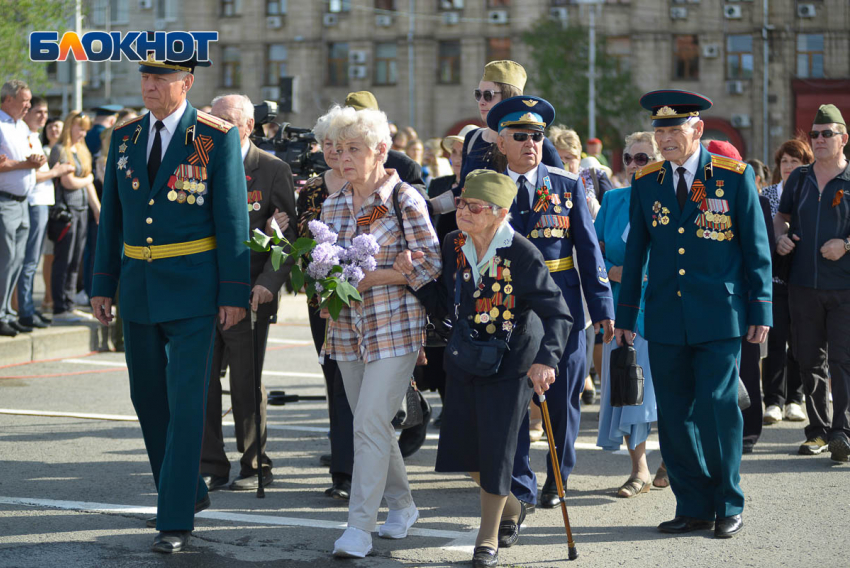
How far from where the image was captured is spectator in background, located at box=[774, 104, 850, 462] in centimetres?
800

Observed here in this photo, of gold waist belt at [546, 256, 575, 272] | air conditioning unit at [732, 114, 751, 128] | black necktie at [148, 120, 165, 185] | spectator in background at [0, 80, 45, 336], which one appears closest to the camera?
black necktie at [148, 120, 165, 185]

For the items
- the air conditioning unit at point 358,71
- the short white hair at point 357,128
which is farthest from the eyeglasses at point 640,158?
the air conditioning unit at point 358,71

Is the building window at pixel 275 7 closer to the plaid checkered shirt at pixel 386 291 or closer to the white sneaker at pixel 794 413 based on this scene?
the white sneaker at pixel 794 413

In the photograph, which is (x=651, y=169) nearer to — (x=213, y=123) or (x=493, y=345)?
(x=493, y=345)

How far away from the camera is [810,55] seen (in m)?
41.5

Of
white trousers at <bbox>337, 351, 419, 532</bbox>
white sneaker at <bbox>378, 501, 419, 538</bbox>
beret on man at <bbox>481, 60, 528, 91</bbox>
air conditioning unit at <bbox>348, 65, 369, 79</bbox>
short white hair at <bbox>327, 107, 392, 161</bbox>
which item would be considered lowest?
white sneaker at <bbox>378, 501, 419, 538</bbox>

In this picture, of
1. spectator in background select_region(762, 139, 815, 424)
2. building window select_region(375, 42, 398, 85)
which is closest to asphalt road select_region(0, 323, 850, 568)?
spectator in background select_region(762, 139, 815, 424)

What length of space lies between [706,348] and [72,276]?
364 inches

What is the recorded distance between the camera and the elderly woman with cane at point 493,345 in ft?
17.4

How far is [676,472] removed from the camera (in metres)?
6.11

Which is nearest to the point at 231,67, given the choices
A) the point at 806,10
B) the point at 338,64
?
the point at 338,64

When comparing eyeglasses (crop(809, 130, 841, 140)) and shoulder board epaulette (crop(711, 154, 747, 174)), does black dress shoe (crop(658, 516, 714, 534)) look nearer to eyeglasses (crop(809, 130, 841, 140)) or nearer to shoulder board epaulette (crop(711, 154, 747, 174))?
shoulder board epaulette (crop(711, 154, 747, 174))

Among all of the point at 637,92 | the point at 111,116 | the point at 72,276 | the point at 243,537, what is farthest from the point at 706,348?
the point at 637,92

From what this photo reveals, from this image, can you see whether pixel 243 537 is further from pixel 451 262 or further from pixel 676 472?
pixel 676 472
